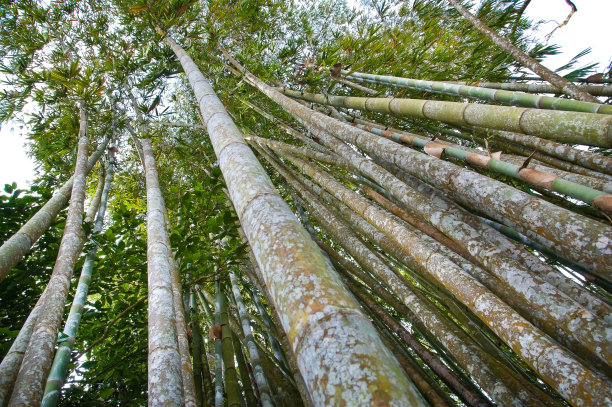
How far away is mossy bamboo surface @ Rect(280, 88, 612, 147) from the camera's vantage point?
1.23 meters

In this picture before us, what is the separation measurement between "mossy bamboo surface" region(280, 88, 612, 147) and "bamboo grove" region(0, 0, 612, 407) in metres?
0.01

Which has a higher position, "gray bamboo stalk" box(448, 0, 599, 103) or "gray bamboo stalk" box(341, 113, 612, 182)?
"gray bamboo stalk" box(448, 0, 599, 103)

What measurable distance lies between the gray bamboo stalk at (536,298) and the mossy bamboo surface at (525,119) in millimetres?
541

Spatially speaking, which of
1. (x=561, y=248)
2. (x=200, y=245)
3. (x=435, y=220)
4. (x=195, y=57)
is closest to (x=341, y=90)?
(x=195, y=57)

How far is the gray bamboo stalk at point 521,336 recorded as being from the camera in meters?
1.00

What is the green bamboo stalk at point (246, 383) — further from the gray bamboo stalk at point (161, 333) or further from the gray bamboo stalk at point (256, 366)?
the gray bamboo stalk at point (161, 333)

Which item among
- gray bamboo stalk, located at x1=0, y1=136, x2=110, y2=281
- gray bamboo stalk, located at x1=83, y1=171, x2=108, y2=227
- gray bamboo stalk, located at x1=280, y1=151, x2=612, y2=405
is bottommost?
gray bamboo stalk, located at x1=280, y1=151, x2=612, y2=405

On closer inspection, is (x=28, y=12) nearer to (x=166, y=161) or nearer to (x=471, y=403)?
(x=166, y=161)

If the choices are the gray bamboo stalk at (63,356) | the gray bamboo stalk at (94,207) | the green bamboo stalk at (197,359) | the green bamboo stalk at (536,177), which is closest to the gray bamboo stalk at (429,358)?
the green bamboo stalk at (536,177)

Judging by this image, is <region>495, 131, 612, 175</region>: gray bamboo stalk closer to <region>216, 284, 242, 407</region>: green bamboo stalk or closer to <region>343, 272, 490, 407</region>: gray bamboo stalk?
<region>343, 272, 490, 407</region>: gray bamboo stalk

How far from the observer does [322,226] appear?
3252 mm

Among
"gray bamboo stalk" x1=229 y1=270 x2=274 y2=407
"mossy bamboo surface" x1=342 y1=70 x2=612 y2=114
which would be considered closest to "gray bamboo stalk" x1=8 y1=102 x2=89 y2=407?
Answer: "gray bamboo stalk" x1=229 y1=270 x2=274 y2=407

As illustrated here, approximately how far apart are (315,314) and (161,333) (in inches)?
45.6

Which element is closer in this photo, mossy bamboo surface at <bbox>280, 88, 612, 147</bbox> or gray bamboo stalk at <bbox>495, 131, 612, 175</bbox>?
mossy bamboo surface at <bbox>280, 88, 612, 147</bbox>
